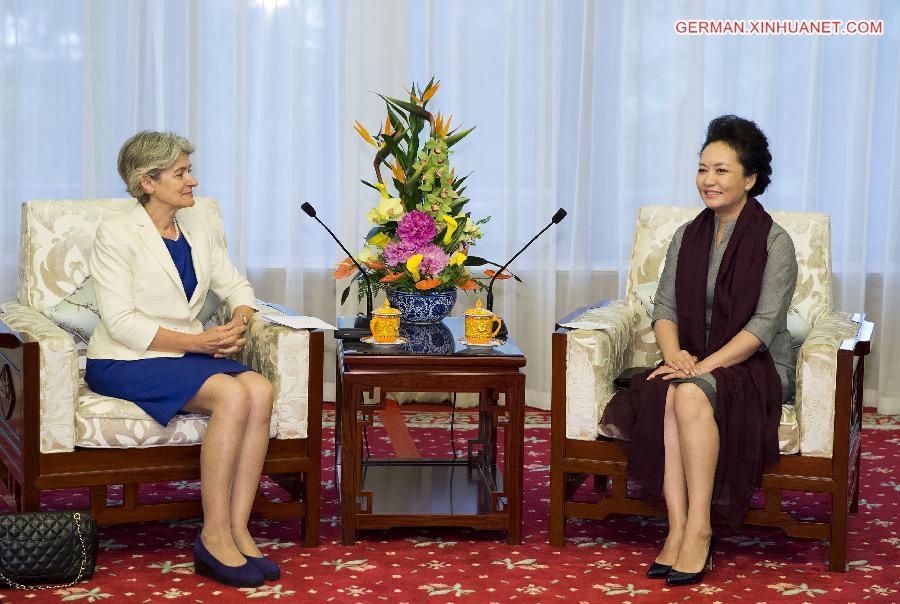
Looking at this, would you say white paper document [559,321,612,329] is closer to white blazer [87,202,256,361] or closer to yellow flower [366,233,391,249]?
yellow flower [366,233,391,249]

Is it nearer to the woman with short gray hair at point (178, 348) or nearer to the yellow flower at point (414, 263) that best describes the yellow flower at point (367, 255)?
the yellow flower at point (414, 263)

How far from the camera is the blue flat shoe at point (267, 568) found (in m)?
2.79

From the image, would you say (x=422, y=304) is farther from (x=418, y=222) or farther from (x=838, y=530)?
(x=838, y=530)

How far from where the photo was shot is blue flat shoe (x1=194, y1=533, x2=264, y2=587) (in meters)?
2.75

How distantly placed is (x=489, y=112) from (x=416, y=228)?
1625mm

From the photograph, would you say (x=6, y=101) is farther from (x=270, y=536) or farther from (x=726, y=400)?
(x=726, y=400)

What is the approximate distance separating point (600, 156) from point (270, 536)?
7.28ft

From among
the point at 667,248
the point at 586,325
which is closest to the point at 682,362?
the point at 586,325

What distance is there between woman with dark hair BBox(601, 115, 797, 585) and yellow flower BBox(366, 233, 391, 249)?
0.75 m

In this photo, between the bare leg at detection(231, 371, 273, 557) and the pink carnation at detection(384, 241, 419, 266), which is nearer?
the bare leg at detection(231, 371, 273, 557)

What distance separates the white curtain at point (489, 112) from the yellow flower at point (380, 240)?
138 cm

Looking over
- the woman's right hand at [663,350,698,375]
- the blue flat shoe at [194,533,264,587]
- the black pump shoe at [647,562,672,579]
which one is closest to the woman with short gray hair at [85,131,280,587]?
the blue flat shoe at [194,533,264,587]

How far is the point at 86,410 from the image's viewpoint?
281cm

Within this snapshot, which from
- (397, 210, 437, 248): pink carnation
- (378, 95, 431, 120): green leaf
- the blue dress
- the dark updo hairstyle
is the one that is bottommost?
the blue dress
